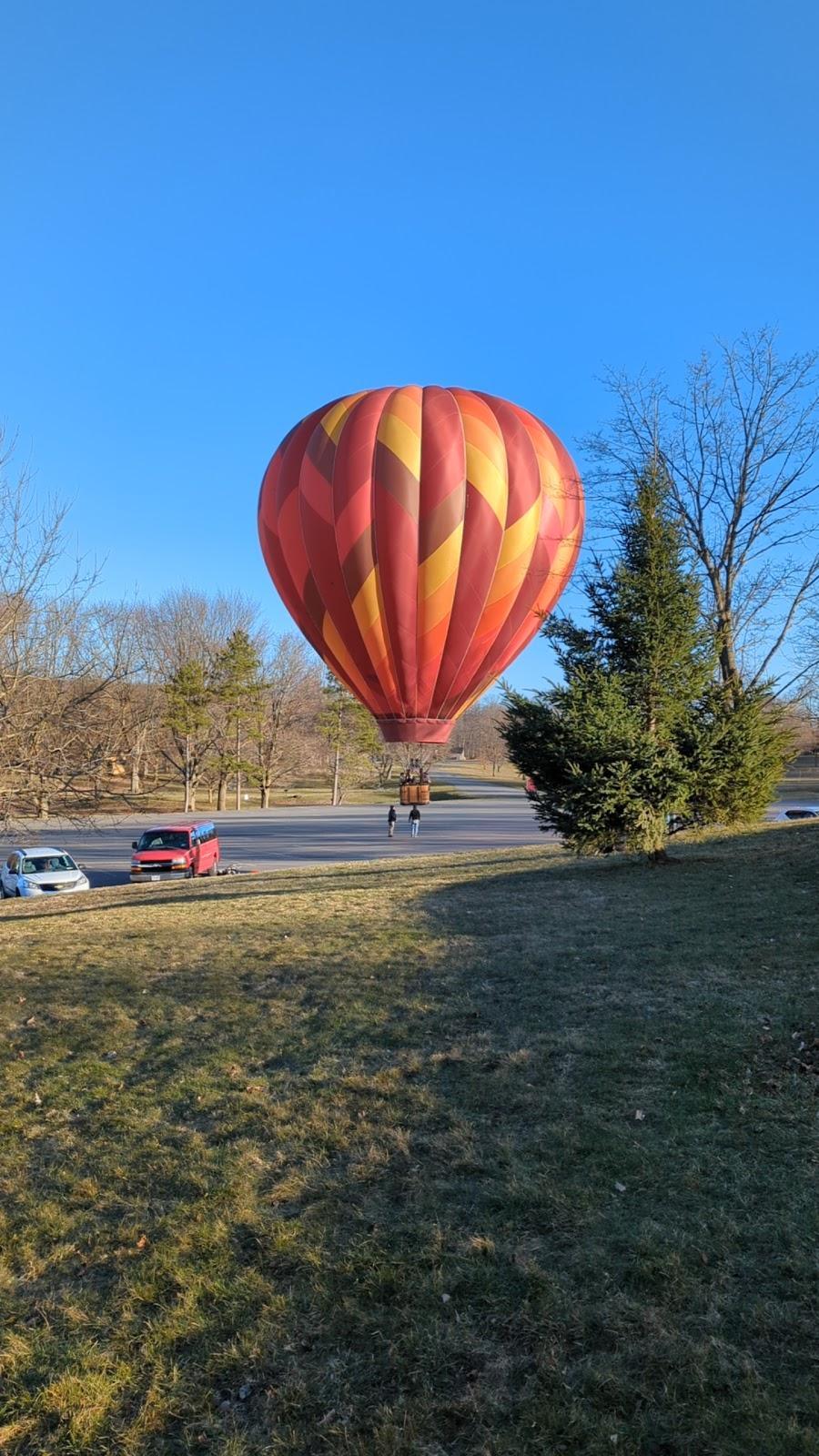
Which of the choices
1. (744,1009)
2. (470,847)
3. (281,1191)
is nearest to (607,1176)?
(281,1191)

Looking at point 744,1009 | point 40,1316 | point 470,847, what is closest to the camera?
point 40,1316

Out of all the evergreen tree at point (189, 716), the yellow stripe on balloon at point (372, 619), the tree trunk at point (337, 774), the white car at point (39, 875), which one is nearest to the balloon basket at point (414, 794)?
the yellow stripe on balloon at point (372, 619)

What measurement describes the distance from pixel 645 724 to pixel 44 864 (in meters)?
13.7

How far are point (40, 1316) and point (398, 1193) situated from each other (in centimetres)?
153

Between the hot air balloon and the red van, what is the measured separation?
661 cm

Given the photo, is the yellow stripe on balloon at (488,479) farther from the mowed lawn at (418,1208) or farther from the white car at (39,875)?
the white car at (39,875)

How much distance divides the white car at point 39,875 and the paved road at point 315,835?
2.49ft

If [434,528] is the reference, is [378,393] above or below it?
above

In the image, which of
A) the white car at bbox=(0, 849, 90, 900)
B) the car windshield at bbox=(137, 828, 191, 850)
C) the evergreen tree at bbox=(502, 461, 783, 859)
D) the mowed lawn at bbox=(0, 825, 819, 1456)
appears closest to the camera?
the mowed lawn at bbox=(0, 825, 819, 1456)

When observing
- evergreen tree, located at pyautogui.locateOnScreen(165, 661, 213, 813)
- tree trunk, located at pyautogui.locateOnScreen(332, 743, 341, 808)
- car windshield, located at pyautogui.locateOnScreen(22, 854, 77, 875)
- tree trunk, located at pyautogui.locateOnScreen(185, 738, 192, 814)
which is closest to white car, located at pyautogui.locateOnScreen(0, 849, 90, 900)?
car windshield, located at pyautogui.locateOnScreen(22, 854, 77, 875)

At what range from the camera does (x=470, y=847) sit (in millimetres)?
24359

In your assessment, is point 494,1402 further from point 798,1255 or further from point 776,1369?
point 798,1255

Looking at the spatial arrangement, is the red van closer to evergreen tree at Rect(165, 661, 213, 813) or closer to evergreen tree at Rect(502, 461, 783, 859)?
evergreen tree at Rect(502, 461, 783, 859)

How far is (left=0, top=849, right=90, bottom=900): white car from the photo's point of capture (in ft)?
56.1
